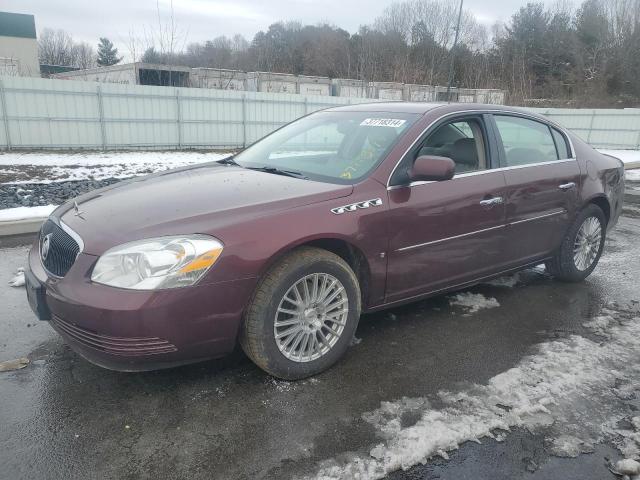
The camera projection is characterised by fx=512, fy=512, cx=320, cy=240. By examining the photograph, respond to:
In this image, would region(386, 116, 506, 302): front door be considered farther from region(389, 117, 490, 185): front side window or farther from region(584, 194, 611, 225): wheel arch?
region(584, 194, 611, 225): wheel arch

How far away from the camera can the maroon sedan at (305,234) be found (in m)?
2.60

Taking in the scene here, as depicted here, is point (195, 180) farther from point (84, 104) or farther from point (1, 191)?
point (84, 104)

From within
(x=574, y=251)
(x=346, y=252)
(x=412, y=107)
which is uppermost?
(x=412, y=107)

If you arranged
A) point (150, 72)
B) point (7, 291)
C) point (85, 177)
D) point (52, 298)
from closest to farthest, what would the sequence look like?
1. point (52, 298)
2. point (7, 291)
3. point (85, 177)
4. point (150, 72)

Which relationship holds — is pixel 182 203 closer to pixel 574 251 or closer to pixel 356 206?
pixel 356 206

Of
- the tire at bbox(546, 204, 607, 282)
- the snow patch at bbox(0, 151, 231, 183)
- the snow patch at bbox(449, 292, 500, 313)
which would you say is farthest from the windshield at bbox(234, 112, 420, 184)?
the snow patch at bbox(0, 151, 231, 183)

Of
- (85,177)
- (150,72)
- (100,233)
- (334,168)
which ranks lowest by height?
(85,177)

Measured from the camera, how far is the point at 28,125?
53.3 feet

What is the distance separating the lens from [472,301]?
4.47 m

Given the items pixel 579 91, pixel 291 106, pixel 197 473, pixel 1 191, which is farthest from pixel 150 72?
pixel 579 91

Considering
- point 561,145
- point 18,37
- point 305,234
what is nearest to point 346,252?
point 305,234

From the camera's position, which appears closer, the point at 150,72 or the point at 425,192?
the point at 425,192

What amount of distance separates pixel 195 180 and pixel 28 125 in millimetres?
15581

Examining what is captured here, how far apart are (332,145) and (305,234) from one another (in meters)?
1.22
